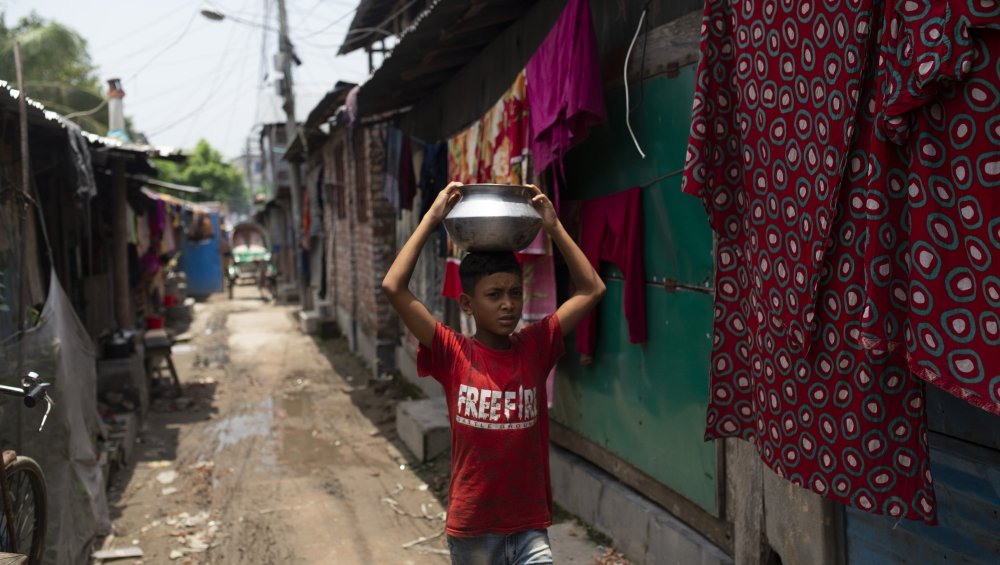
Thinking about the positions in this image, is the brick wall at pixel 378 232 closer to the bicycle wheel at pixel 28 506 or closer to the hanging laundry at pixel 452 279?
the hanging laundry at pixel 452 279

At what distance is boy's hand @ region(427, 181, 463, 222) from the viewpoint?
2586mm

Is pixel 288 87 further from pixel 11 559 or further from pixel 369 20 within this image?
pixel 11 559

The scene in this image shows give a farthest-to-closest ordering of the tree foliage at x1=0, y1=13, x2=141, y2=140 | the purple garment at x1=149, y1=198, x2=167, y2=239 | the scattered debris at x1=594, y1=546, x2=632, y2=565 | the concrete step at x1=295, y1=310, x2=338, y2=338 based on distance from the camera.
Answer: the tree foliage at x1=0, y1=13, x2=141, y2=140, the concrete step at x1=295, y1=310, x2=338, y2=338, the purple garment at x1=149, y1=198, x2=167, y2=239, the scattered debris at x1=594, y1=546, x2=632, y2=565

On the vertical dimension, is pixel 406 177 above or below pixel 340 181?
below

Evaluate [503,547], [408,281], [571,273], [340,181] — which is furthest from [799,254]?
[340,181]

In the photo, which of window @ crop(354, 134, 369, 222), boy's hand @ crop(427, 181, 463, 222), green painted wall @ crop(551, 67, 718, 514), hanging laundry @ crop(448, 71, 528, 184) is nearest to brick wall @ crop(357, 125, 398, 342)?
window @ crop(354, 134, 369, 222)

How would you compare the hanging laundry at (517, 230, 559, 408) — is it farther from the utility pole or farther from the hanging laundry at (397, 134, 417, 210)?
the utility pole

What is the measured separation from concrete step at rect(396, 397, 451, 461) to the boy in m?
4.07

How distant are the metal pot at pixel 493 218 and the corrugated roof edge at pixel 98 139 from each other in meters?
3.49

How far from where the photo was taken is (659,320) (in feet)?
12.9

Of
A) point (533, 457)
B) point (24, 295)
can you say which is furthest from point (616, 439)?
point (24, 295)

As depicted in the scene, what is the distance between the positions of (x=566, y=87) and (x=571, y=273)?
153 cm

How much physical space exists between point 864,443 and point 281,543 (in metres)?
4.13

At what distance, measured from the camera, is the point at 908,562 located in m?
2.38
